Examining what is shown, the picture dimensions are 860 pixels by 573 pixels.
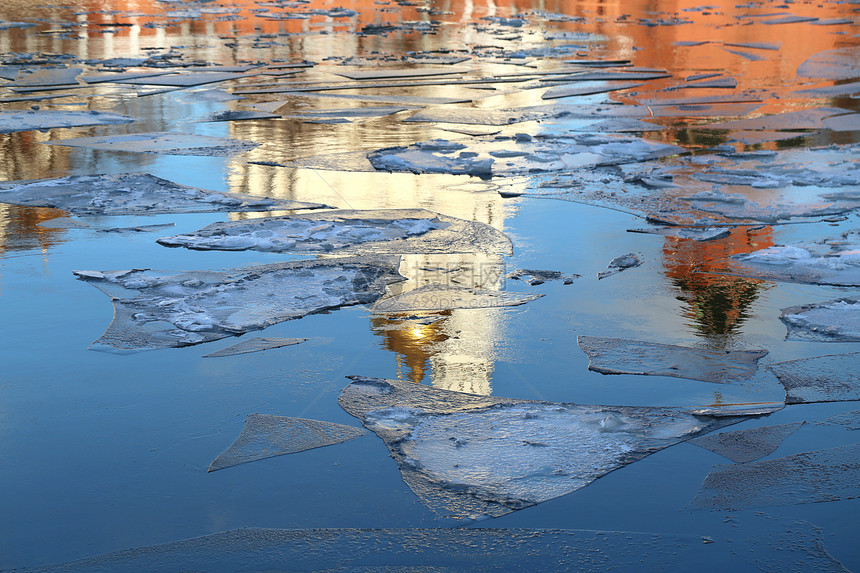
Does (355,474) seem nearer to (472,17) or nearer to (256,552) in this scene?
(256,552)

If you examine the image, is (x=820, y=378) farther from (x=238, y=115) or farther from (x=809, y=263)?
(x=238, y=115)

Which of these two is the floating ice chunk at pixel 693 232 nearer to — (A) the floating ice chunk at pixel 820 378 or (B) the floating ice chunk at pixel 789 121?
(A) the floating ice chunk at pixel 820 378

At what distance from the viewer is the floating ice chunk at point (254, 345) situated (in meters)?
4.12

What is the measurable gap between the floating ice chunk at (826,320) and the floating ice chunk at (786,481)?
1118 mm

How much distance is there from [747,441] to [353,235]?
3212mm

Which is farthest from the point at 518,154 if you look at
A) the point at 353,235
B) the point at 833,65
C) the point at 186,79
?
the point at 833,65

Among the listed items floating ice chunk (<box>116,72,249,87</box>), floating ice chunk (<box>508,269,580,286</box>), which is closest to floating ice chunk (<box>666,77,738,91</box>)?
floating ice chunk (<box>116,72,249,87</box>)

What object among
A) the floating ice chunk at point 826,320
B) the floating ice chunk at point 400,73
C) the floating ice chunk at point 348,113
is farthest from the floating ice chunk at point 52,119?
the floating ice chunk at point 826,320

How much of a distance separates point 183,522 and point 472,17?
87.3ft

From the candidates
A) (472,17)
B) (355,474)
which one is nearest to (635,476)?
(355,474)

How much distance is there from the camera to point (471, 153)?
27.4 ft

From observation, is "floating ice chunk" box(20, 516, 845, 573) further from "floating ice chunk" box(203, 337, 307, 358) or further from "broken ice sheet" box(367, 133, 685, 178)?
"broken ice sheet" box(367, 133, 685, 178)

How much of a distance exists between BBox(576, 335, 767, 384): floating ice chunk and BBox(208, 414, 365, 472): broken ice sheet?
1.21 metres

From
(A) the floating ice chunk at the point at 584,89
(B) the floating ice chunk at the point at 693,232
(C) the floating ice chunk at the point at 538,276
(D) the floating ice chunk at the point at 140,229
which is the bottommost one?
(C) the floating ice chunk at the point at 538,276
